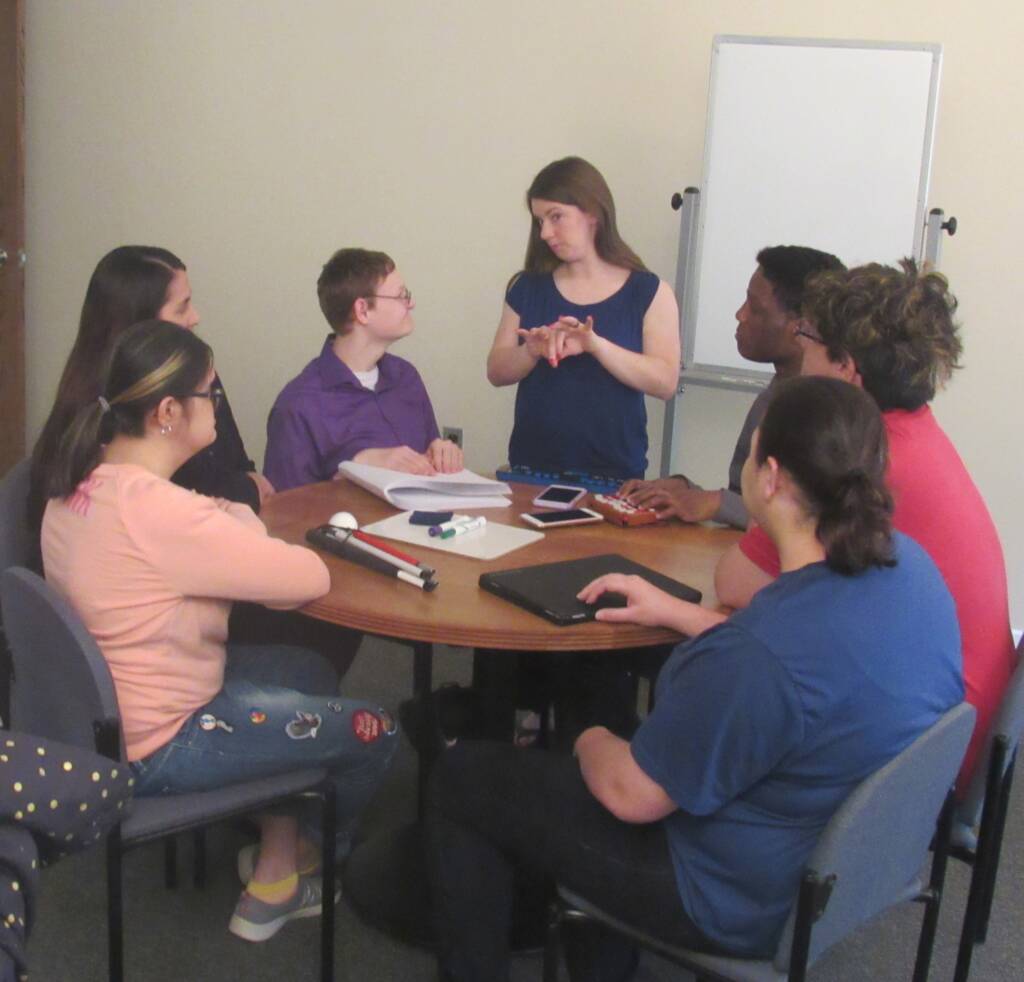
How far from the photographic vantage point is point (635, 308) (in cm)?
286

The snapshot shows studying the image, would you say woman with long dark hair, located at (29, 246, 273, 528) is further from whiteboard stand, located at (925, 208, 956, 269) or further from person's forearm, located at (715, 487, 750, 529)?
whiteboard stand, located at (925, 208, 956, 269)

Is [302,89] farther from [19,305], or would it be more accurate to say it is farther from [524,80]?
[19,305]

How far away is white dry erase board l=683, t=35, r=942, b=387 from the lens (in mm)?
3348

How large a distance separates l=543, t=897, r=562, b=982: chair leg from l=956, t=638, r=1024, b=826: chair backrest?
2.18 feet

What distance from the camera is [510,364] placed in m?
2.90

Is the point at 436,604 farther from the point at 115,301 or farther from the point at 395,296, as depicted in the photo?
the point at 395,296

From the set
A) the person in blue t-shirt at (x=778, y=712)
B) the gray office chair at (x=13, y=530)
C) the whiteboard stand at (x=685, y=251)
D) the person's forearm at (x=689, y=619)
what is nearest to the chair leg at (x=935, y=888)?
the person in blue t-shirt at (x=778, y=712)

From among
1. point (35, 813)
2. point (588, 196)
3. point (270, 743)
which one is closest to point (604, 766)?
point (270, 743)

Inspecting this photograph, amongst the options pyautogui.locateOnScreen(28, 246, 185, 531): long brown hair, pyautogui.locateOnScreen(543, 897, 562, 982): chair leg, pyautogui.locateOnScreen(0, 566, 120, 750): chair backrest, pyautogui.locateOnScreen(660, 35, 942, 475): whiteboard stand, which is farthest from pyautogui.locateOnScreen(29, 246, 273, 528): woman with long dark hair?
pyautogui.locateOnScreen(660, 35, 942, 475): whiteboard stand

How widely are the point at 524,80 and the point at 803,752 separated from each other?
304 centimetres

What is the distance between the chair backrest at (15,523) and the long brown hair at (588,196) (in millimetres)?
1337

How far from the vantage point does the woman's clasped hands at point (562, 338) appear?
2.70 meters

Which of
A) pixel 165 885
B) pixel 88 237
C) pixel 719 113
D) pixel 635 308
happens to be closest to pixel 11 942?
pixel 165 885

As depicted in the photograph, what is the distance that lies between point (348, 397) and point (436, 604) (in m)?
1.05
